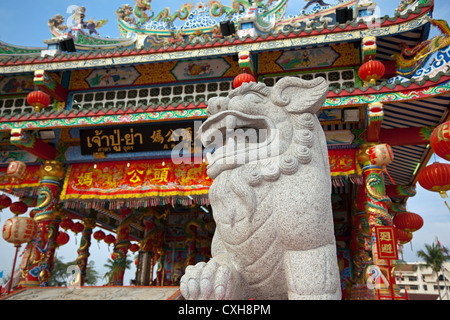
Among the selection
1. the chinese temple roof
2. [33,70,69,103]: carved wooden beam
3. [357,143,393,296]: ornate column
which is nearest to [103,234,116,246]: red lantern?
[33,70,69,103]: carved wooden beam

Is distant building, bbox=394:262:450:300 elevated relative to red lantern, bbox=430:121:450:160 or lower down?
lower down

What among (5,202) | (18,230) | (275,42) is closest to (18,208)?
(5,202)

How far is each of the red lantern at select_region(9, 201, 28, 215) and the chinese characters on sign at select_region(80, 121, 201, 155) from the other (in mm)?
2837

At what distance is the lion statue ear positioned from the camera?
219 cm

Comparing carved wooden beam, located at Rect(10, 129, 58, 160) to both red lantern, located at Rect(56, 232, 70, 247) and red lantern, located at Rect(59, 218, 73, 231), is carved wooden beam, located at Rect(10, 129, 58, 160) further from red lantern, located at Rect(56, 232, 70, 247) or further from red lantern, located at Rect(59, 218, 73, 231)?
red lantern, located at Rect(56, 232, 70, 247)

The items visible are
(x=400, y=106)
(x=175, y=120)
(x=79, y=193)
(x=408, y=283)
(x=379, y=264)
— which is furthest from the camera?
(x=408, y=283)

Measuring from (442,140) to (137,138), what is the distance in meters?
4.91

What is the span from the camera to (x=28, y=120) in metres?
5.75

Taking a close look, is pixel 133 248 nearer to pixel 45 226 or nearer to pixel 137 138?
pixel 45 226

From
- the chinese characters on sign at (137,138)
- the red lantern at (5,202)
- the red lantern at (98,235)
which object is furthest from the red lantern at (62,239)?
the chinese characters on sign at (137,138)

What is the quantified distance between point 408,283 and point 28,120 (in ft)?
116
